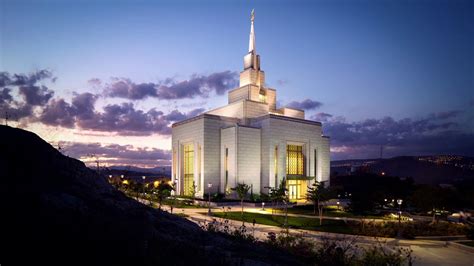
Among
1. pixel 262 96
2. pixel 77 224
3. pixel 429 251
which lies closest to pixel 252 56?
pixel 262 96

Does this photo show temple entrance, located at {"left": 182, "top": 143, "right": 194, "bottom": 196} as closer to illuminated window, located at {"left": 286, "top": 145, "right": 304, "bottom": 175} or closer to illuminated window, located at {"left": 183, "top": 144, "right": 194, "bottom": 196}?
illuminated window, located at {"left": 183, "top": 144, "right": 194, "bottom": 196}

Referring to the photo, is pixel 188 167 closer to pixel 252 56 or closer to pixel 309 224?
pixel 252 56

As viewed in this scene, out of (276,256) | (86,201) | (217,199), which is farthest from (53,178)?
(217,199)

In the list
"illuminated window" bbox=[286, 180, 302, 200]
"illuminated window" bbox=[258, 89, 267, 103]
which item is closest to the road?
"illuminated window" bbox=[286, 180, 302, 200]

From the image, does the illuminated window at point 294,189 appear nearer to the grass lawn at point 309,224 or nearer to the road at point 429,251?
the grass lawn at point 309,224

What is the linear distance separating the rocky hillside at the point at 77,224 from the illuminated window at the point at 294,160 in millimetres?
55926

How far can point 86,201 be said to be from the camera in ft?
37.2

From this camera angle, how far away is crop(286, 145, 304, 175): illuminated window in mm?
68750

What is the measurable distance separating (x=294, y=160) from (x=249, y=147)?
12.0m

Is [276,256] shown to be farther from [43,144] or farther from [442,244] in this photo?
[442,244]

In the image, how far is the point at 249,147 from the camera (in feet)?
206

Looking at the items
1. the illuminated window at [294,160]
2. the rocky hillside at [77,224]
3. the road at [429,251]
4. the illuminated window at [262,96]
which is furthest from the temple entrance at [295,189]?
the rocky hillside at [77,224]

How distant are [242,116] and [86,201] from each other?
57.5 m

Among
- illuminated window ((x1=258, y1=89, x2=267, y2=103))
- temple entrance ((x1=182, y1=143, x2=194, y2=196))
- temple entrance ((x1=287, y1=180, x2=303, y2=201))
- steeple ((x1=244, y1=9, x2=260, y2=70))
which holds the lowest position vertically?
temple entrance ((x1=287, y1=180, x2=303, y2=201))
